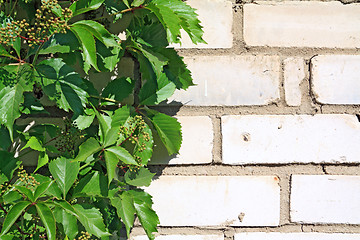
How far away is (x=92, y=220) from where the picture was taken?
894 mm

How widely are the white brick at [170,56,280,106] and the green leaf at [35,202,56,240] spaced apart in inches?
15.3

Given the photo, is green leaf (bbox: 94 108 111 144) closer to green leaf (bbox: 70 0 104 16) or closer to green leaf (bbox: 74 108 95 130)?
green leaf (bbox: 74 108 95 130)

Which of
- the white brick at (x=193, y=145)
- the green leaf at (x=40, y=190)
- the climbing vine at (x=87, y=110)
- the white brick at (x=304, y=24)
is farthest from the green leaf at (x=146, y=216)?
the white brick at (x=304, y=24)

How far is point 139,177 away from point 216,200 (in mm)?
198

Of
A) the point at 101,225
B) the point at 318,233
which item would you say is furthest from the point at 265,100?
the point at 101,225

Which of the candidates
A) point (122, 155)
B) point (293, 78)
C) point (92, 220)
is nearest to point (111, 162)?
point (122, 155)

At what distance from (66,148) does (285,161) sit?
19.9 inches

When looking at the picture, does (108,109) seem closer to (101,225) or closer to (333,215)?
(101,225)

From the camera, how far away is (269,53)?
3.38 ft

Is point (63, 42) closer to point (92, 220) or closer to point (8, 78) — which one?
point (8, 78)

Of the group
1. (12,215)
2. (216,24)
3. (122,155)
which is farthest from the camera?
(216,24)

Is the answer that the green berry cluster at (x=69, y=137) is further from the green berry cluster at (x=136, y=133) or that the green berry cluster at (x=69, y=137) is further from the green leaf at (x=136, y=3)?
the green leaf at (x=136, y=3)

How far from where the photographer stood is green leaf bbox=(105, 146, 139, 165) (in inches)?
Answer: 34.6

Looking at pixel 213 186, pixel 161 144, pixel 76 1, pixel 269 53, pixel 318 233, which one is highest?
pixel 76 1
